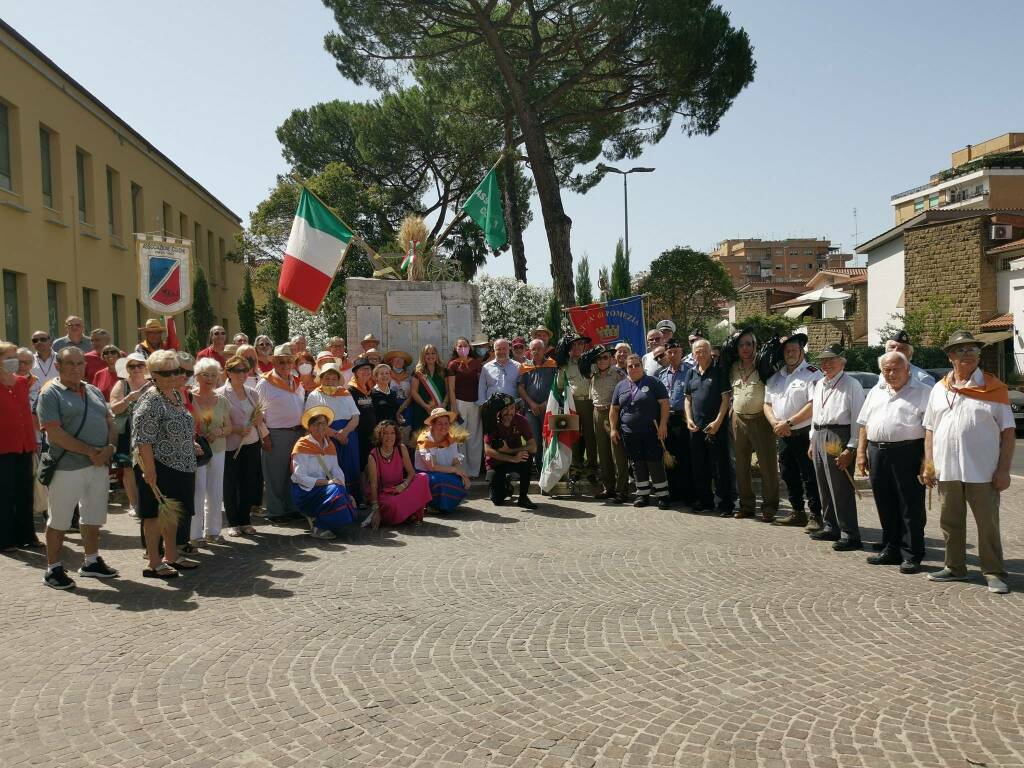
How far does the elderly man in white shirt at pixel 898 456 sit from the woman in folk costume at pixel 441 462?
14.6 ft

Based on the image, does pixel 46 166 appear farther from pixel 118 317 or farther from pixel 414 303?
pixel 414 303

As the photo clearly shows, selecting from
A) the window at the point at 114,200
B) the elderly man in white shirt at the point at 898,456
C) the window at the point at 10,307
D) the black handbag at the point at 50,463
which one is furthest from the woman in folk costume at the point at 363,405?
the window at the point at 114,200

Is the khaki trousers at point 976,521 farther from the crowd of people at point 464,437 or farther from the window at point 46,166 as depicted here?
the window at point 46,166

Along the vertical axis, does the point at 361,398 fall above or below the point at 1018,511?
above

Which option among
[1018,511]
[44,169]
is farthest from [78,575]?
[44,169]

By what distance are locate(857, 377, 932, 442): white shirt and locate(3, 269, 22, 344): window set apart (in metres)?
17.5

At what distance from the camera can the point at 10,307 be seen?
1866cm

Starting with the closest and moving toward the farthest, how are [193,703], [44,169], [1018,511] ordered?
[193,703] < [1018,511] < [44,169]

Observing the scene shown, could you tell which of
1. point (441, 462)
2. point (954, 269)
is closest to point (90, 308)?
point (441, 462)

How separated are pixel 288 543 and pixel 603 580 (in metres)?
3.21

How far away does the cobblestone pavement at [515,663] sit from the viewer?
3.83m

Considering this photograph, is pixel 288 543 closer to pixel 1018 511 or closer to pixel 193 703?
pixel 193 703

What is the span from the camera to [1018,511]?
9898 mm

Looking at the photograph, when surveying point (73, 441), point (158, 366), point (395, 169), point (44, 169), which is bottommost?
point (73, 441)
